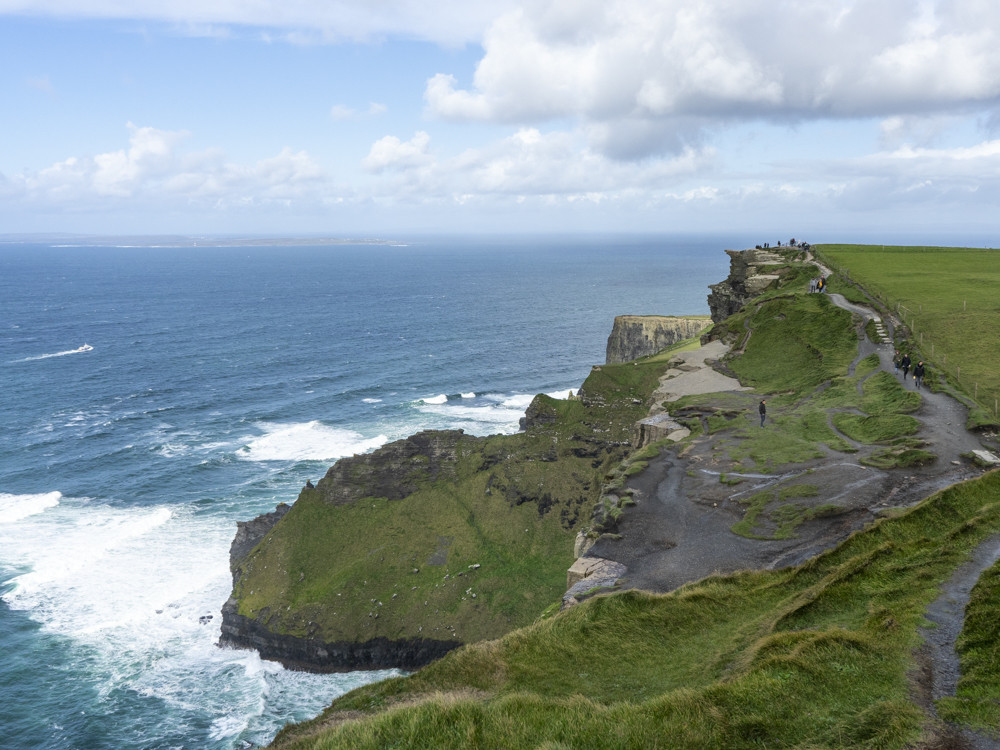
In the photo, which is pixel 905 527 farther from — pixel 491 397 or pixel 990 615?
pixel 491 397

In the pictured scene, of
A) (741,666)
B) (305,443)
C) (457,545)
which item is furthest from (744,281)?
(741,666)

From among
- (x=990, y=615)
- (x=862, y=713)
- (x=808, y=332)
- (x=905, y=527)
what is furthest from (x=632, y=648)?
(x=808, y=332)

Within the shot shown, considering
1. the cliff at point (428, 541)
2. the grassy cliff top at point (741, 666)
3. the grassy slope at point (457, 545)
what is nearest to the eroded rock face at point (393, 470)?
the cliff at point (428, 541)

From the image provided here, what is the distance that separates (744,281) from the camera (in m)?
73.0

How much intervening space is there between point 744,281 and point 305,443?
5570 cm

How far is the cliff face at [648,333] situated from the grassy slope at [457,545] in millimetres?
49109

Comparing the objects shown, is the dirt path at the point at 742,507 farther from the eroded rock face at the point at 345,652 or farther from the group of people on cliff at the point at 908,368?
the eroded rock face at the point at 345,652

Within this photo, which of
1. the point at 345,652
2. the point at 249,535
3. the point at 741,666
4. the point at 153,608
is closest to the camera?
the point at 741,666

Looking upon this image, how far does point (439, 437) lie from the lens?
57594 millimetres

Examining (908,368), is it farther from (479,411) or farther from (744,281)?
(479,411)

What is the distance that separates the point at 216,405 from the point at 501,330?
3161 inches

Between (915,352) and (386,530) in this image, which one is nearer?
(915,352)

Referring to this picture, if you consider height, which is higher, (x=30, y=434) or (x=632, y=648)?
(x=632, y=648)

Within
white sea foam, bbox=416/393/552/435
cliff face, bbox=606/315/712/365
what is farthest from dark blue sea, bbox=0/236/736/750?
cliff face, bbox=606/315/712/365
